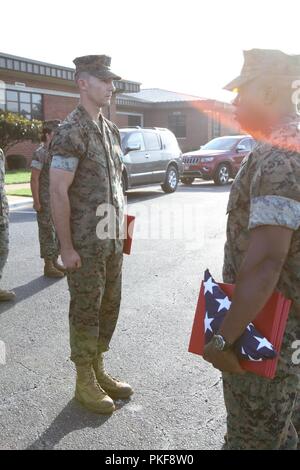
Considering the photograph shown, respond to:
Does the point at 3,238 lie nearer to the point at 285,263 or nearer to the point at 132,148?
the point at 285,263

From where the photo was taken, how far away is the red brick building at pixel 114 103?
22.8m

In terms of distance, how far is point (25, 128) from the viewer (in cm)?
2045

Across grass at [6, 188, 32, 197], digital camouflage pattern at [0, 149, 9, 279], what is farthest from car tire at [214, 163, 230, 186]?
digital camouflage pattern at [0, 149, 9, 279]

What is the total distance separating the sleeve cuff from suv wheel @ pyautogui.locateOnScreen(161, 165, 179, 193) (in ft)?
44.6

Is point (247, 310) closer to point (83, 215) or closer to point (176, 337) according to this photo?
point (83, 215)

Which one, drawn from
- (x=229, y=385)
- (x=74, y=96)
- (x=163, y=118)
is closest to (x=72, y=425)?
(x=229, y=385)

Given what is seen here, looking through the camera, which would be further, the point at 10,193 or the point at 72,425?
the point at 10,193

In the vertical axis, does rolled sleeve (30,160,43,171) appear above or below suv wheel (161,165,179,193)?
above

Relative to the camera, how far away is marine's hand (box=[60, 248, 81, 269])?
305cm

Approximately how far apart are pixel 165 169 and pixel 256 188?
531 inches

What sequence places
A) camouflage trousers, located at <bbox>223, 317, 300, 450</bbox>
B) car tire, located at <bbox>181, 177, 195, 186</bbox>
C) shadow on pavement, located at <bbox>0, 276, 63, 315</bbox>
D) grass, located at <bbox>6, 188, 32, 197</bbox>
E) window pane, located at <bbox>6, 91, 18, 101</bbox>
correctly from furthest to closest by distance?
window pane, located at <bbox>6, 91, 18, 101</bbox> < car tire, located at <bbox>181, 177, 195, 186</bbox> < grass, located at <bbox>6, 188, 32, 197</bbox> < shadow on pavement, located at <bbox>0, 276, 63, 315</bbox> < camouflage trousers, located at <bbox>223, 317, 300, 450</bbox>

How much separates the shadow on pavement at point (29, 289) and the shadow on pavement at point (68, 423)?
2154 millimetres

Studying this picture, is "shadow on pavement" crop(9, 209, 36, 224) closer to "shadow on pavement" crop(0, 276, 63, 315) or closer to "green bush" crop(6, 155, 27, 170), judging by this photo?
"shadow on pavement" crop(0, 276, 63, 315)

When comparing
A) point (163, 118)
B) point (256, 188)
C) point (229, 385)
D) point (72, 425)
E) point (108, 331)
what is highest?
point (163, 118)
